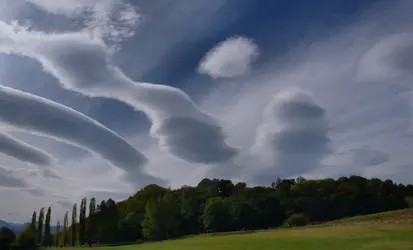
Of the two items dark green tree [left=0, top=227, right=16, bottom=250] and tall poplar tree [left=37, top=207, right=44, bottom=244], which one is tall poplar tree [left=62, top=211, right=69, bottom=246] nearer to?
tall poplar tree [left=37, top=207, right=44, bottom=244]

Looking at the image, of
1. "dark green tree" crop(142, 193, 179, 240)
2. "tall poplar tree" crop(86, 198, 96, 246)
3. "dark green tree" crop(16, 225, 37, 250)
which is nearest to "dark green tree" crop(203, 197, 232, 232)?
"dark green tree" crop(142, 193, 179, 240)

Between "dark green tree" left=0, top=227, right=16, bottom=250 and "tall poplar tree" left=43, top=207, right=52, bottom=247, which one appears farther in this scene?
"tall poplar tree" left=43, top=207, right=52, bottom=247

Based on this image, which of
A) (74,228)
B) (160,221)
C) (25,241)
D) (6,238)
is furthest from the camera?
(74,228)

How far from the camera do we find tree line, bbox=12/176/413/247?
11488cm

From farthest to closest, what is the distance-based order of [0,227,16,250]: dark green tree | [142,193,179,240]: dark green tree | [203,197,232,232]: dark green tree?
[203,197,232,232]: dark green tree < [142,193,179,240]: dark green tree < [0,227,16,250]: dark green tree

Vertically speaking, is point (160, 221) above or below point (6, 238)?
above

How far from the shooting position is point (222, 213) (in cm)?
11569

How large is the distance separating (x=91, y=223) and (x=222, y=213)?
135 feet

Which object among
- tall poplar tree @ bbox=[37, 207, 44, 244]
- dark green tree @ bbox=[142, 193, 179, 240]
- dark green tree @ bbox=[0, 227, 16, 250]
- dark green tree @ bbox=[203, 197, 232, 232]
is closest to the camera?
dark green tree @ bbox=[0, 227, 16, 250]

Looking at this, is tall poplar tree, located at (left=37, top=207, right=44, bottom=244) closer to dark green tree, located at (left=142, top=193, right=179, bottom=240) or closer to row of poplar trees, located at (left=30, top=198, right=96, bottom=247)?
row of poplar trees, located at (left=30, top=198, right=96, bottom=247)

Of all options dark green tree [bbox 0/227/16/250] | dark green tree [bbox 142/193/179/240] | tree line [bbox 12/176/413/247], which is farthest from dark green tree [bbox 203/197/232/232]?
dark green tree [bbox 0/227/16/250]

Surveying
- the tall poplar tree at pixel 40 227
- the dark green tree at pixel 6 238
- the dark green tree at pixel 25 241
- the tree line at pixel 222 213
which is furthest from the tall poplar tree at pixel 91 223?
the dark green tree at pixel 6 238

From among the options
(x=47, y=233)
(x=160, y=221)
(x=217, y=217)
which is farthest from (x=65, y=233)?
(x=217, y=217)

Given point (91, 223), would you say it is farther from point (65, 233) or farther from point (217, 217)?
point (217, 217)
